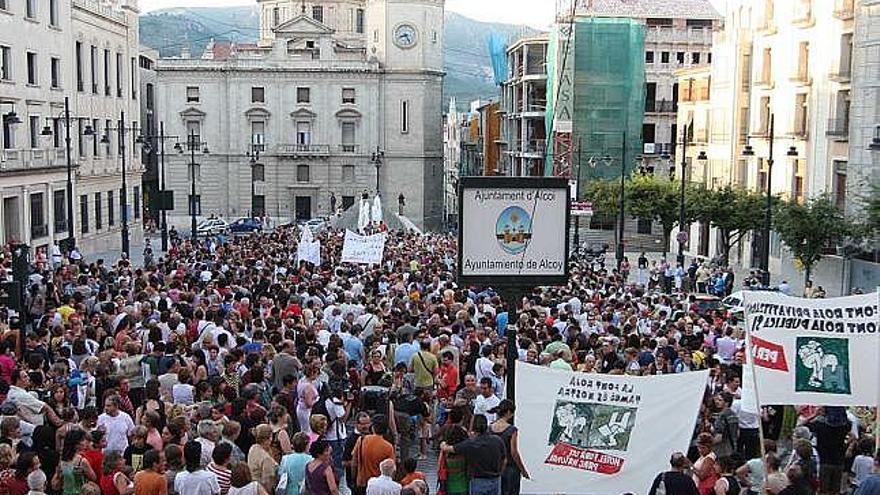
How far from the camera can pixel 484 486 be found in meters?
9.90

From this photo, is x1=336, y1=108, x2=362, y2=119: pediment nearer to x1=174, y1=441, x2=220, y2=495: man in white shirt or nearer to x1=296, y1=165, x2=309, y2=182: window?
x1=296, y1=165, x2=309, y2=182: window

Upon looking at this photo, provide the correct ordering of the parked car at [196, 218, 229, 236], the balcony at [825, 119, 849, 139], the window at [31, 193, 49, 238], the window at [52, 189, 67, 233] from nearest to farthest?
the balcony at [825, 119, 849, 139] → the window at [31, 193, 49, 238] → the window at [52, 189, 67, 233] → the parked car at [196, 218, 229, 236]

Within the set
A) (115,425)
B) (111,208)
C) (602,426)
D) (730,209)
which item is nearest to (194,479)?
(115,425)

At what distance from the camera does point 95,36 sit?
49844 millimetres

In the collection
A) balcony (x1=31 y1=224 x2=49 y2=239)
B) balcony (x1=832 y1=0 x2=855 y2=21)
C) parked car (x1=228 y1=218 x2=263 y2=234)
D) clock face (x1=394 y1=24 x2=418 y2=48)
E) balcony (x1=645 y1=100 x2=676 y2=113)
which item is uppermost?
clock face (x1=394 y1=24 x2=418 y2=48)

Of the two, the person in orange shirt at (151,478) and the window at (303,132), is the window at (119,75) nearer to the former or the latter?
the window at (303,132)

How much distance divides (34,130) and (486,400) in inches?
1389

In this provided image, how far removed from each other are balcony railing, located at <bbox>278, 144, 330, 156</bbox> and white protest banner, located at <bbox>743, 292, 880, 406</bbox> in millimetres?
68030

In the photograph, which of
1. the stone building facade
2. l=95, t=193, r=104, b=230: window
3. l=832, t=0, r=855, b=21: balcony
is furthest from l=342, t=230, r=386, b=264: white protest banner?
the stone building facade

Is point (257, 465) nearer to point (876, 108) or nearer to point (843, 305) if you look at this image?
point (843, 305)

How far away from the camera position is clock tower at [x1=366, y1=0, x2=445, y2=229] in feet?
257

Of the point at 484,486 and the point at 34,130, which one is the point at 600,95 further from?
the point at 484,486

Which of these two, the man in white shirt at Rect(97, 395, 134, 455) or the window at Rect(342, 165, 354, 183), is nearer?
the man in white shirt at Rect(97, 395, 134, 455)

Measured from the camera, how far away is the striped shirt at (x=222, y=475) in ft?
29.7
